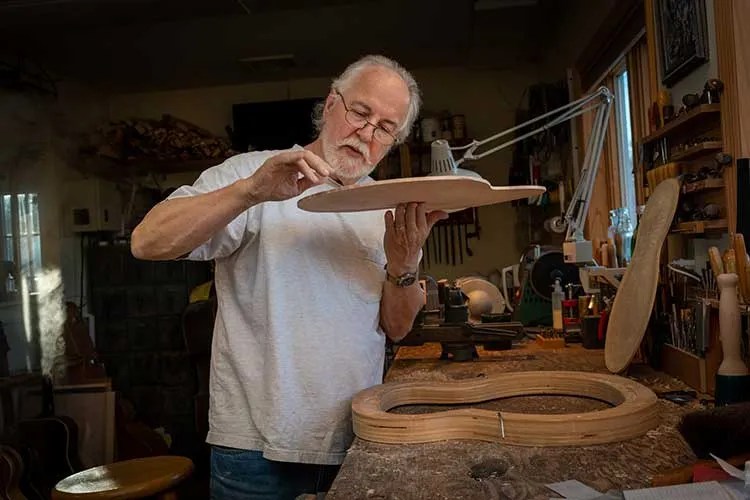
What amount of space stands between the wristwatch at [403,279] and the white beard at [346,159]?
26 centimetres

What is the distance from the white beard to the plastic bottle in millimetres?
1474

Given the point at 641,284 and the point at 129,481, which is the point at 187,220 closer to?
the point at 641,284

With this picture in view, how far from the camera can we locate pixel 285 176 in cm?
125

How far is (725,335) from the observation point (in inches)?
53.9

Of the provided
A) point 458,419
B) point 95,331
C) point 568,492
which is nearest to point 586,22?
point 458,419

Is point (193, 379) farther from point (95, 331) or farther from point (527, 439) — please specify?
point (527, 439)

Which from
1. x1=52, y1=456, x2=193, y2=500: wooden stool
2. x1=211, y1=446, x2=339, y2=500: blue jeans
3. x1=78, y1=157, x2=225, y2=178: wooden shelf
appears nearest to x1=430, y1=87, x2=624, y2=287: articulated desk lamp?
x1=211, y1=446, x2=339, y2=500: blue jeans

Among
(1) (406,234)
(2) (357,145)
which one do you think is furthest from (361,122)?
(1) (406,234)

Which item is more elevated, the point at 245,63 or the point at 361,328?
the point at 245,63

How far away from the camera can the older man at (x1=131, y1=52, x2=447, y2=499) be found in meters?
1.48

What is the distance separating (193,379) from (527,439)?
12.6 ft

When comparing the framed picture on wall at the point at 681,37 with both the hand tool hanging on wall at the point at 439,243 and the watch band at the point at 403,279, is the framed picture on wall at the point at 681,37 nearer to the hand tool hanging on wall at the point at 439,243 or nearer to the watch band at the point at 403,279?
the watch band at the point at 403,279

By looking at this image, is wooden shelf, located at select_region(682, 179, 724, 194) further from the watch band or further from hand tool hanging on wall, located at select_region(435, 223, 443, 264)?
hand tool hanging on wall, located at select_region(435, 223, 443, 264)

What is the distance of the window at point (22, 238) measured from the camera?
3.98 m
